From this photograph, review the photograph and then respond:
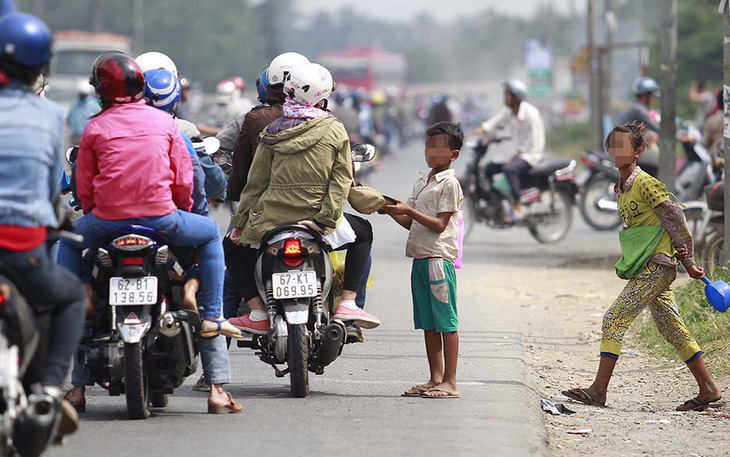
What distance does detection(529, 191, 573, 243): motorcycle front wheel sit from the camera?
54.9 feet

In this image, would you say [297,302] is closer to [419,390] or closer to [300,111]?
[419,390]

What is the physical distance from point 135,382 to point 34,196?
1.52 m

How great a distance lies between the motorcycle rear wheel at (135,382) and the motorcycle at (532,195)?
10265 millimetres

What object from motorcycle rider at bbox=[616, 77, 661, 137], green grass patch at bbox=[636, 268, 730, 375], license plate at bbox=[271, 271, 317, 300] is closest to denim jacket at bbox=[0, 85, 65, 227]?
license plate at bbox=[271, 271, 317, 300]

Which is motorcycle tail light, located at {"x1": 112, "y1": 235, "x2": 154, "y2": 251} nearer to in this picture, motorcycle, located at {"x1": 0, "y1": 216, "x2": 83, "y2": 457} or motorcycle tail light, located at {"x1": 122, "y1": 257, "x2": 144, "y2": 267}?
motorcycle tail light, located at {"x1": 122, "y1": 257, "x2": 144, "y2": 267}

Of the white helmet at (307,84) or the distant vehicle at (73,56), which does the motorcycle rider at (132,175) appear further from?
the distant vehicle at (73,56)

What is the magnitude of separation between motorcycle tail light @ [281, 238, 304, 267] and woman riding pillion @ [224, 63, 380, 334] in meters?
0.14

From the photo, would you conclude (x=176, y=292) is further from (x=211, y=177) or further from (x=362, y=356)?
(x=362, y=356)

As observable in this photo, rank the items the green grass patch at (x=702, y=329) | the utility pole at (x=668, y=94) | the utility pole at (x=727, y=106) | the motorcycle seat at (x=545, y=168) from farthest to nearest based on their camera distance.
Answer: the motorcycle seat at (x=545, y=168)
the utility pole at (x=668, y=94)
the utility pole at (x=727, y=106)
the green grass patch at (x=702, y=329)

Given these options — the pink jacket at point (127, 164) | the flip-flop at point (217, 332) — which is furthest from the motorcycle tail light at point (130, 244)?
the flip-flop at point (217, 332)

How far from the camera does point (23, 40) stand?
507 centimetres

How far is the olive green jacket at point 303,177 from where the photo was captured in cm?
703

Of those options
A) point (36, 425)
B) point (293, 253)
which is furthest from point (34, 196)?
point (293, 253)

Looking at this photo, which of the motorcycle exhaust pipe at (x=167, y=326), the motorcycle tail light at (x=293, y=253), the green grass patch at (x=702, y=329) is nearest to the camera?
the motorcycle exhaust pipe at (x=167, y=326)
